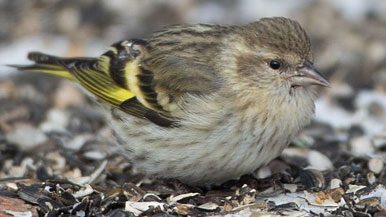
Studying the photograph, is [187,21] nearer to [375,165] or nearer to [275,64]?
[375,165]

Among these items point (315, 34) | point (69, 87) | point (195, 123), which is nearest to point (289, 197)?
point (195, 123)

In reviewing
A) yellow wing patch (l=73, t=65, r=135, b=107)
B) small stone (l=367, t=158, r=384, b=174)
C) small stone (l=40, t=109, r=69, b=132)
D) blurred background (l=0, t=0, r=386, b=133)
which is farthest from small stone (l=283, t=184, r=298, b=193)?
blurred background (l=0, t=0, r=386, b=133)

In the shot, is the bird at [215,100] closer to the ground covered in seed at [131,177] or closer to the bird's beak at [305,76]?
the bird's beak at [305,76]

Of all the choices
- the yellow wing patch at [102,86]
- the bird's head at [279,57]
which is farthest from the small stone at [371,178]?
the yellow wing patch at [102,86]

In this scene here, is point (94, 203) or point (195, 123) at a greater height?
point (195, 123)

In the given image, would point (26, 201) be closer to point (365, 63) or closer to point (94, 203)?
point (94, 203)

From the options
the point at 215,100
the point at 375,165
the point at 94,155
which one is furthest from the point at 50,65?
the point at 375,165
